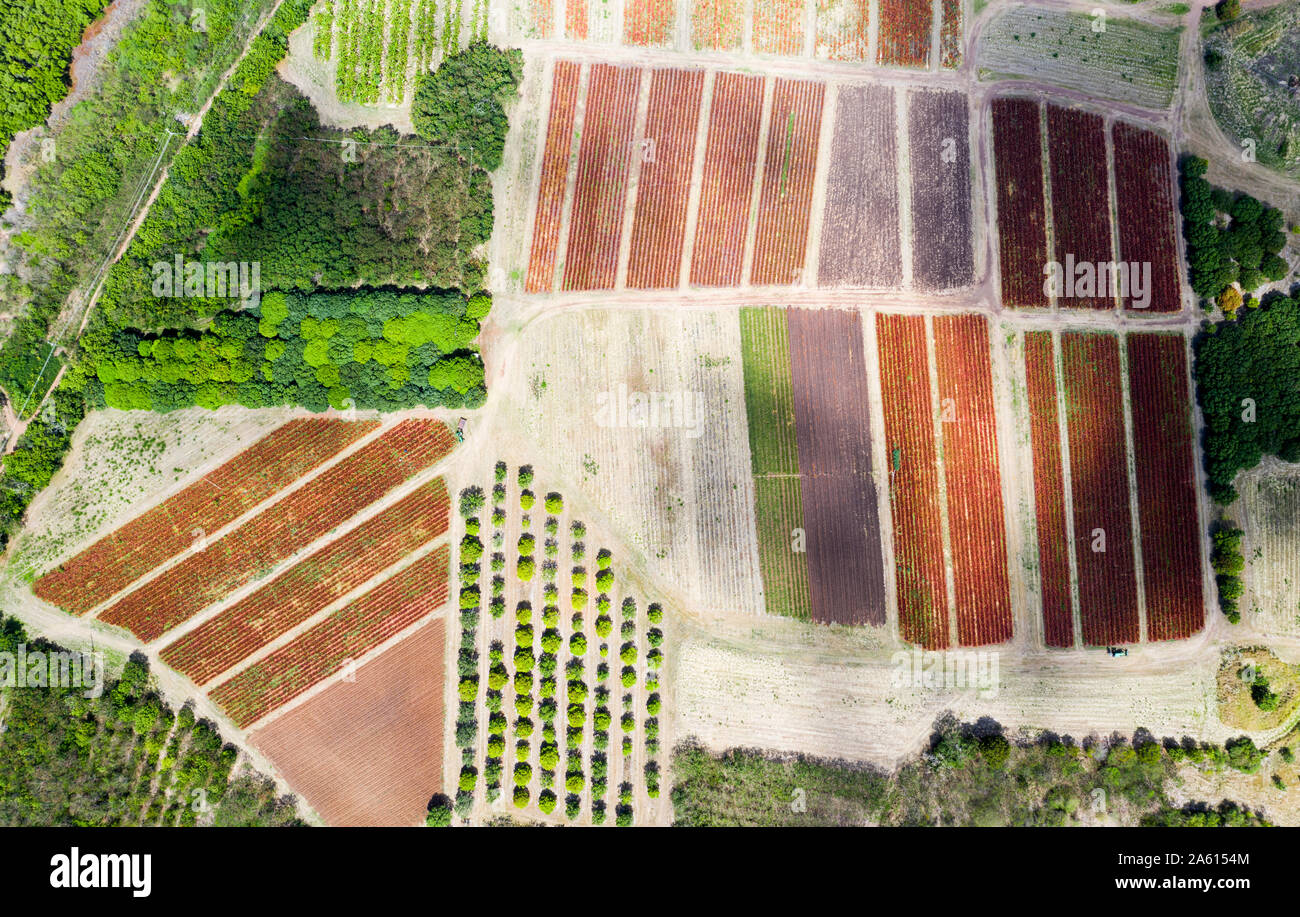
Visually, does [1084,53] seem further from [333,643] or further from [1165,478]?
[333,643]

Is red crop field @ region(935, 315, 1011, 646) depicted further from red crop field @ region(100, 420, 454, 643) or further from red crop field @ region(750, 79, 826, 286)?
red crop field @ region(100, 420, 454, 643)

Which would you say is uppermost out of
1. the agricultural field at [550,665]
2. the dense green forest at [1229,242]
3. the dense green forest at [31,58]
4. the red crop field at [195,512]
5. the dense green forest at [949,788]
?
the dense green forest at [31,58]

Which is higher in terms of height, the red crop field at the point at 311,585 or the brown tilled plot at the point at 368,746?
the red crop field at the point at 311,585

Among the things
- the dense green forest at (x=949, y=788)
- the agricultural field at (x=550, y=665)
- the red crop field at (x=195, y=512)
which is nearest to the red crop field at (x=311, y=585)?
the agricultural field at (x=550, y=665)

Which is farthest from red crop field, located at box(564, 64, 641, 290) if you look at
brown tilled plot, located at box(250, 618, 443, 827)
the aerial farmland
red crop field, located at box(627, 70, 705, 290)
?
brown tilled plot, located at box(250, 618, 443, 827)

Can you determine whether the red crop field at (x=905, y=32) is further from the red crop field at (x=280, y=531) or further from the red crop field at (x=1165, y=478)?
the red crop field at (x=280, y=531)

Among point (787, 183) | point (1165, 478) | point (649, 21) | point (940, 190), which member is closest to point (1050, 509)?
point (1165, 478)
